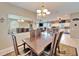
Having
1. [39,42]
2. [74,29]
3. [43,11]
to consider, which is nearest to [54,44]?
[39,42]

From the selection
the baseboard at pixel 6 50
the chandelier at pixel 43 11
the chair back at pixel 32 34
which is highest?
the chandelier at pixel 43 11

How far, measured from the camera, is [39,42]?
1473 mm

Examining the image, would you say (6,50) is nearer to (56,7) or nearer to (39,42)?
(39,42)

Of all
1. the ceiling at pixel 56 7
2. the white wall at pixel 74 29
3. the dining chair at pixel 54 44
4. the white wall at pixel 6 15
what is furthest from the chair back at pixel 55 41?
the white wall at pixel 6 15

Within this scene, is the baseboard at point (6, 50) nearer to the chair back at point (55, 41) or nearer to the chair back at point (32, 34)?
the chair back at point (32, 34)

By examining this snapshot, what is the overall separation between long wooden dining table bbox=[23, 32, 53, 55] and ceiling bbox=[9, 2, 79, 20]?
28cm

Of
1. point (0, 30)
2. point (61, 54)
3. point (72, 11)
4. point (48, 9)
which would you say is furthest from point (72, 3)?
point (0, 30)

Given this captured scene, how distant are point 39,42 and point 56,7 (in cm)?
56

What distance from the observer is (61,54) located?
1.41 meters

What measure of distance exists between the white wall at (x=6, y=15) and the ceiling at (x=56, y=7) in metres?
0.06

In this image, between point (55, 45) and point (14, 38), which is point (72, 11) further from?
point (14, 38)

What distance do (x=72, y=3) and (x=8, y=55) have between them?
1.14 meters

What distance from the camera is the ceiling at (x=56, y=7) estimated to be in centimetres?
131

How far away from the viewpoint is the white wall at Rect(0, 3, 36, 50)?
1330 millimetres
